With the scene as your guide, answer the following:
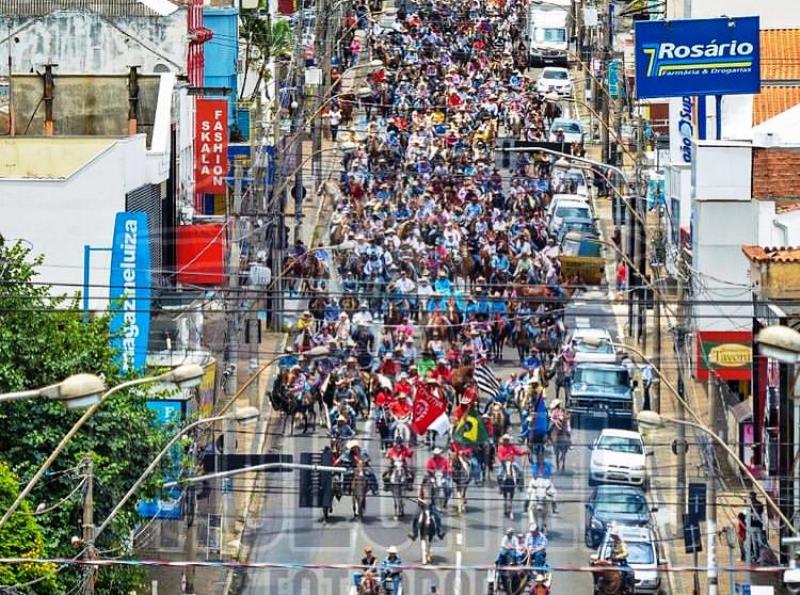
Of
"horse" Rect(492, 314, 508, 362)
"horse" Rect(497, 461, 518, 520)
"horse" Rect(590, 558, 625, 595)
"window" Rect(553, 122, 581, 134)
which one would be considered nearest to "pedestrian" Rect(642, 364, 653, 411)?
"horse" Rect(492, 314, 508, 362)

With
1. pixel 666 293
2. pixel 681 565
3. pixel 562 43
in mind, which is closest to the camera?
pixel 681 565

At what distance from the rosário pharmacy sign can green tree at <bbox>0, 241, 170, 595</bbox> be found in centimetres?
1514

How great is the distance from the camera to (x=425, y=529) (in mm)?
50031

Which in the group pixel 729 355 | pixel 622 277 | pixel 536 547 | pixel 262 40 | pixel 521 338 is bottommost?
pixel 536 547

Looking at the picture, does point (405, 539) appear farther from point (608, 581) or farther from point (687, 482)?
point (687, 482)

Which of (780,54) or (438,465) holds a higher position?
(780,54)

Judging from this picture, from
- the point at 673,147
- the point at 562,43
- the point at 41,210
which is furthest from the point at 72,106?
the point at 562,43

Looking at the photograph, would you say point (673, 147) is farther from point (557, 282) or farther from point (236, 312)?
point (236, 312)

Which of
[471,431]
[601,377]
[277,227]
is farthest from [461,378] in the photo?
[277,227]

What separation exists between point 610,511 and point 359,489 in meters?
4.53

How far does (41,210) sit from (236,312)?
199 inches

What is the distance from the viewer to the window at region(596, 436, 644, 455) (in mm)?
53750

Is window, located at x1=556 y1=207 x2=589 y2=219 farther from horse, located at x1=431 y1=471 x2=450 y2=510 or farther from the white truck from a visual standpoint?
horse, located at x1=431 y1=471 x2=450 y2=510

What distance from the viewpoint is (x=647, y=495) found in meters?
53.1
